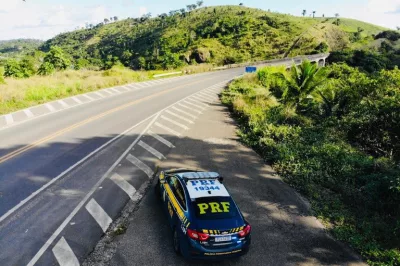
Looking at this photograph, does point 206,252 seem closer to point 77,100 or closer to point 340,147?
point 340,147

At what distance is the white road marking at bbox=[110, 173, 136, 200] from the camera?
1129 centimetres

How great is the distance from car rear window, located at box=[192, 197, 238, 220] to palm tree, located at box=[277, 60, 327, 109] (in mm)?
15982

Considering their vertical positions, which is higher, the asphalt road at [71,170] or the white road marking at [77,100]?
the white road marking at [77,100]

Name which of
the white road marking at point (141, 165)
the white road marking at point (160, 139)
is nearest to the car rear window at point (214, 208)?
the white road marking at point (141, 165)

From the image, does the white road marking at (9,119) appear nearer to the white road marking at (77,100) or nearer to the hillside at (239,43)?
the white road marking at (77,100)

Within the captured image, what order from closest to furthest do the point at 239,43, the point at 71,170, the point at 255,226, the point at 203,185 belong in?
the point at 203,185, the point at 255,226, the point at 71,170, the point at 239,43

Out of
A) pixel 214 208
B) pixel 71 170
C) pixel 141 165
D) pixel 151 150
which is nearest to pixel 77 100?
pixel 151 150

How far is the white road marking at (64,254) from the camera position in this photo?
7.61 metres

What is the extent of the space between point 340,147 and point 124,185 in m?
11.3

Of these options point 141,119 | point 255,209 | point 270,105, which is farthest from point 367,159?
point 141,119

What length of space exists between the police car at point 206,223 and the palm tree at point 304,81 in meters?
15.4

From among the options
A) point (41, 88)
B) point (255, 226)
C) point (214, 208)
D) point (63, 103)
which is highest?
point (41, 88)

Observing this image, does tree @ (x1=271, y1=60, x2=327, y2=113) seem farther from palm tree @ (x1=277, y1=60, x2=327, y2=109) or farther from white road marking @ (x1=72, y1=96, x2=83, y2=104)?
white road marking @ (x1=72, y1=96, x2=83, y2=104)

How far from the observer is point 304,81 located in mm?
21719
